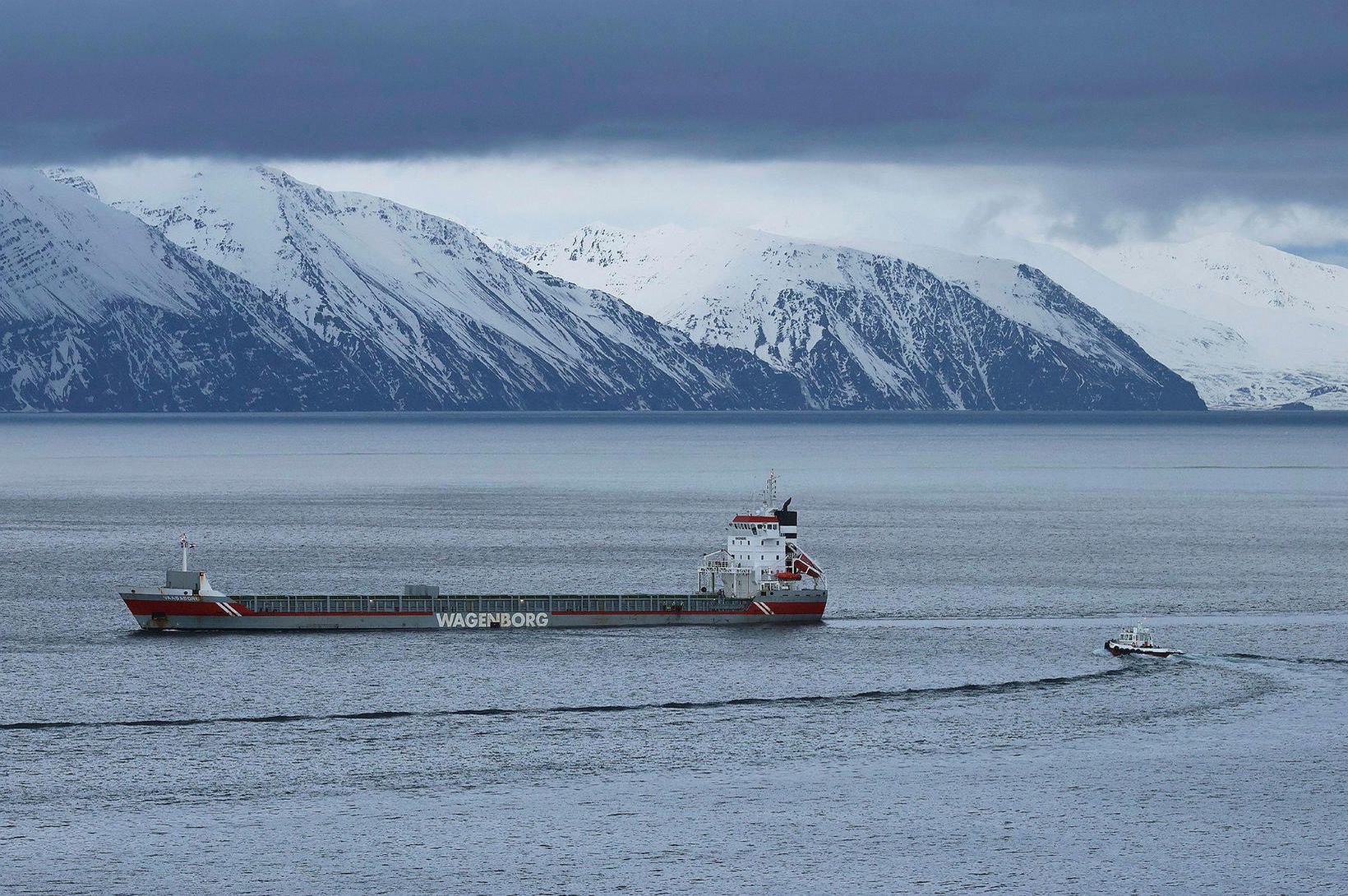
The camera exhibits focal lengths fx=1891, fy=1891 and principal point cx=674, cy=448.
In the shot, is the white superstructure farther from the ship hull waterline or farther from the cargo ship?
the ship hull waterline

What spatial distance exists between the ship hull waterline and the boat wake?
29.3m

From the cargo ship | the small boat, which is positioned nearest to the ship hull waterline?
the cargo ship

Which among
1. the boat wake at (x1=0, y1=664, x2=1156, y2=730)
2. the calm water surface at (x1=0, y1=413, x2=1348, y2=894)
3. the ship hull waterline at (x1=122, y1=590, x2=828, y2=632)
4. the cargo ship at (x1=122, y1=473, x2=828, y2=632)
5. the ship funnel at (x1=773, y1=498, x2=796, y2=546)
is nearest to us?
the calm water surface at (x1=0, y1=413, x2=1348, y2=894)

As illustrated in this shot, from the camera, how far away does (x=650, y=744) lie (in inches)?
3647

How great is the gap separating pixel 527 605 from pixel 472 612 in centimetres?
429

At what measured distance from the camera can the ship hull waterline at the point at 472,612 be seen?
131 m

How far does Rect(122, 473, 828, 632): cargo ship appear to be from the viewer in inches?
5182

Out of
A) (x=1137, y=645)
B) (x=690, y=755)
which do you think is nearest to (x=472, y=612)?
(x=1137, y=645)

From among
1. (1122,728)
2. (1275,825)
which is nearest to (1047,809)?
(1275,825)

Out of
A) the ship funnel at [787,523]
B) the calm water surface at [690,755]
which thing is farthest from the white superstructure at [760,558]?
the calm water surface at [690,755]

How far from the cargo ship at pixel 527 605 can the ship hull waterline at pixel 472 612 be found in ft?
0.19

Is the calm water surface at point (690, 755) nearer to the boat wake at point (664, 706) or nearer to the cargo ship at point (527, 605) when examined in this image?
the boat wake at point (664, 706)

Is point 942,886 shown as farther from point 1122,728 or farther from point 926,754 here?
point 1122,728

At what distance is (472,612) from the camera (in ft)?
443
